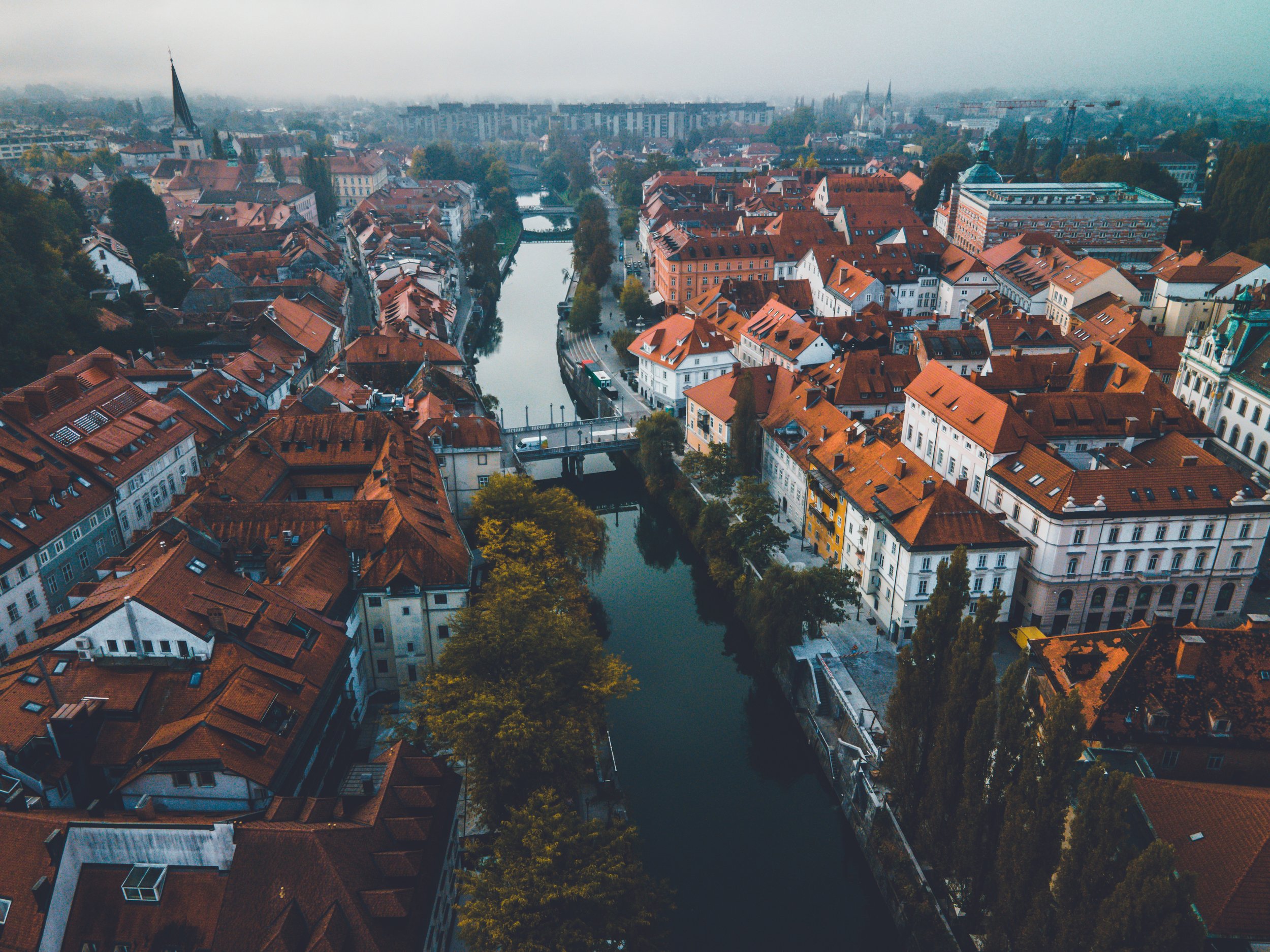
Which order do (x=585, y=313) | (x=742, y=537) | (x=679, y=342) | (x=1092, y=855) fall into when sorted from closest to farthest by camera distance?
(x=1092, y=855) → (x=742, y=537) → (x=679, y=342) → (x=585, y=313)

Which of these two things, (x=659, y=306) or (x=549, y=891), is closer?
(x=549, y=891)

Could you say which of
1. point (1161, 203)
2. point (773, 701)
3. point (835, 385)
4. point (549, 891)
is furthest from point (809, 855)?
point (1161, 203)

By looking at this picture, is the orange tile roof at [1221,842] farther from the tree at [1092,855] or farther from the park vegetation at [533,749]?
the park vegetation at [533,749]

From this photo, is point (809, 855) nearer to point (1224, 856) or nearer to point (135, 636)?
point (1224, 856)

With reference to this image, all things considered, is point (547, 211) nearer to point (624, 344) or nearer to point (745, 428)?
point (624, 344)

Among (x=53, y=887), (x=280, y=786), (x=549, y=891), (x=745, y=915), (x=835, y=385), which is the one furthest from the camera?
(x=835, y=385)

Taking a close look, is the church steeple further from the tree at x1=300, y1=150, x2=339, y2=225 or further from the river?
the river

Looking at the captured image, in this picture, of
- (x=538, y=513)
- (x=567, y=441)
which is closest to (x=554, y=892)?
(x=538, y=513)
